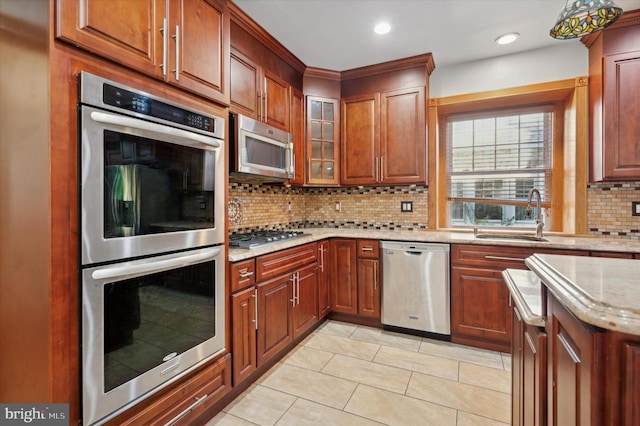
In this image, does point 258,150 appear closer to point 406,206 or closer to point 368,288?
point 368,288

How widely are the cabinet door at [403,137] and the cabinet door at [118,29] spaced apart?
228 centimetres

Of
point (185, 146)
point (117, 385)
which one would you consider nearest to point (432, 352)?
point (117, 385)

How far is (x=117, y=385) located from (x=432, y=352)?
2228 mm

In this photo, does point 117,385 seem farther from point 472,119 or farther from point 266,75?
point 472,119

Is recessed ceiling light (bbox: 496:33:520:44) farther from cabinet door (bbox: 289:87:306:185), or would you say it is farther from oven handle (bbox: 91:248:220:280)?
oven handle (bbox: 91:248:220:280)

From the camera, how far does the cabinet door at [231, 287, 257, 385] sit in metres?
1.89

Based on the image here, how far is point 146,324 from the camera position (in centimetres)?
137

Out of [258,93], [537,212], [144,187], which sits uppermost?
[258,93]

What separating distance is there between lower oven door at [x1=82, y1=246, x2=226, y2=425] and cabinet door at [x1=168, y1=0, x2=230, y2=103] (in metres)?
0.91

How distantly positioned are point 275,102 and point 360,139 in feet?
3.40

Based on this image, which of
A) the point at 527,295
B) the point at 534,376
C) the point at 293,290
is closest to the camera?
the point at 534,376

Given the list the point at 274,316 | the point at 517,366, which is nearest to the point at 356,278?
the point at 274,316

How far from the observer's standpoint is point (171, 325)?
4.93 feet

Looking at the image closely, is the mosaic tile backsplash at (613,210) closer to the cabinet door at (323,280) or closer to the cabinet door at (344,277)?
the cabinet door at (344,277)
